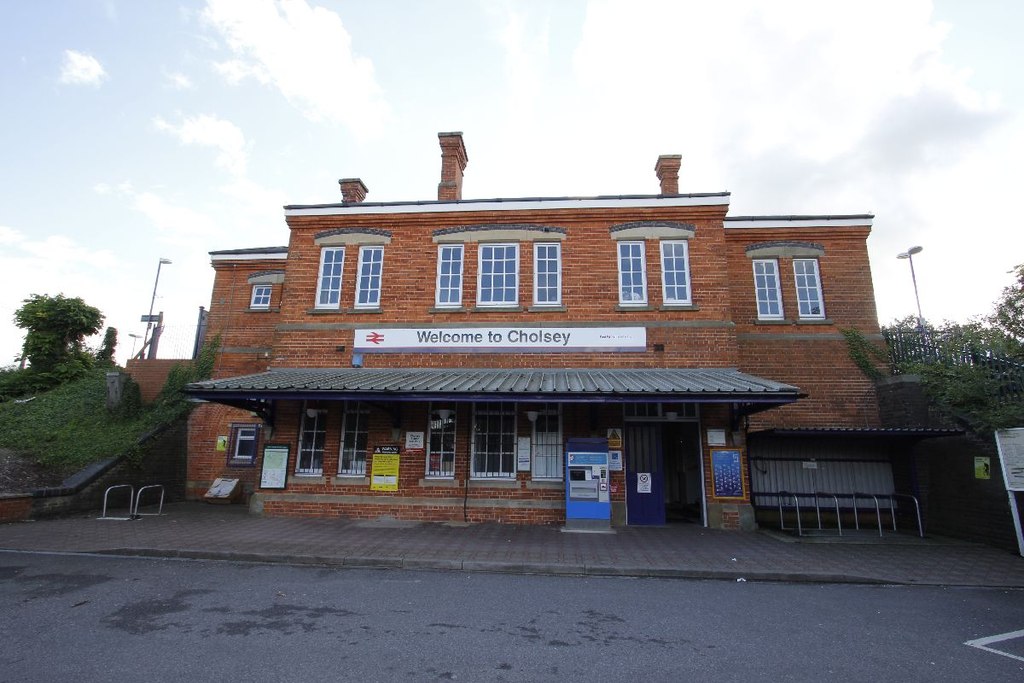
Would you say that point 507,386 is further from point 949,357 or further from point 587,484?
point 949,357

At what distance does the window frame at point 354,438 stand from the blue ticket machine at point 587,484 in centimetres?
457

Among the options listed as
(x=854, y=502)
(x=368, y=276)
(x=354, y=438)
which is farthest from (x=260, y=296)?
(x=854, y=502)

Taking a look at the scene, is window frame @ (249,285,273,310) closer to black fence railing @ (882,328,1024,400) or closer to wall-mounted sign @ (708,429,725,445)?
wall-mounted sign @ (708,429,725,445)

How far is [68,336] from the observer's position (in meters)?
18.7

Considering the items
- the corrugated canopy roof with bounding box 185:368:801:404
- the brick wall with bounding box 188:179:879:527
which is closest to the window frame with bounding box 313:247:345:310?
the brick wall with bounding box 188:179:879:527

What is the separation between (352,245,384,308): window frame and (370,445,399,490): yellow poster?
3.58 meters

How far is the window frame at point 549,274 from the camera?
1181cm

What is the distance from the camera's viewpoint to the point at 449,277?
12.3m

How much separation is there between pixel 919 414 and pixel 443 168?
43.3ft

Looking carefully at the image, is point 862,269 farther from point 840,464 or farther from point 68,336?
point 68,336

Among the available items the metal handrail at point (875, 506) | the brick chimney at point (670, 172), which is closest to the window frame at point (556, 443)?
the metal handrail at point (875, 506)

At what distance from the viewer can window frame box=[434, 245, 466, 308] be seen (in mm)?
12086

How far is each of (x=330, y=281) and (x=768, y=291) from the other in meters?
11.6

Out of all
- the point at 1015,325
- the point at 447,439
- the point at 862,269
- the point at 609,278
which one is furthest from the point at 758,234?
the point at 447,439
